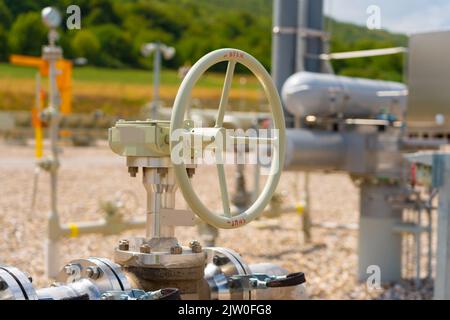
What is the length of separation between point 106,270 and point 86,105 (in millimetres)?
31177

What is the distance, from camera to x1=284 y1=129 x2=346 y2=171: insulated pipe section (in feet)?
16.3

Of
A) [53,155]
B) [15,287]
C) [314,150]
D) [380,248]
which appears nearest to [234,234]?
[380,248]

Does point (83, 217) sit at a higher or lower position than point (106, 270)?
lower

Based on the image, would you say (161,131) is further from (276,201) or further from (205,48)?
(205,48)

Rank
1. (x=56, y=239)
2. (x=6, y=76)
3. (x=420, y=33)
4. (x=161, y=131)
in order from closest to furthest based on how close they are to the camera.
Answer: (x=161, y=131), (x=420, y=33), (x=56, y=239), (x=6, y=76)

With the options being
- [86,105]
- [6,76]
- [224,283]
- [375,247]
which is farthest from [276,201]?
[86,105]

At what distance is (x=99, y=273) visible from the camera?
2033 millimetres

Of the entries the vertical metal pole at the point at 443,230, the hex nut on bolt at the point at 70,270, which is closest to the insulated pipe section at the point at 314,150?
the vertical metal pole at the point at 443,230

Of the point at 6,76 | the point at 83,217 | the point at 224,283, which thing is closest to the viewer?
the point at 224,283

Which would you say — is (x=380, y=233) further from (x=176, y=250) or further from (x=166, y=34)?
(x=166, y=34)

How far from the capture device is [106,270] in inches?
79.9

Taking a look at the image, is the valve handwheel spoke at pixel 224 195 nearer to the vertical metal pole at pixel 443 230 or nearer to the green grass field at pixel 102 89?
the vertical metal pole at pixel 443 230

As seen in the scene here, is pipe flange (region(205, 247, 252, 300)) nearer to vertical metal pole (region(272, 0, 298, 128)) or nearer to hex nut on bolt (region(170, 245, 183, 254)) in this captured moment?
hex nut on bolt (region(170, 245, 183, 254))

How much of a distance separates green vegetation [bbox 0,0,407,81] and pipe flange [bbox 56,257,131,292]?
9.34 feet
